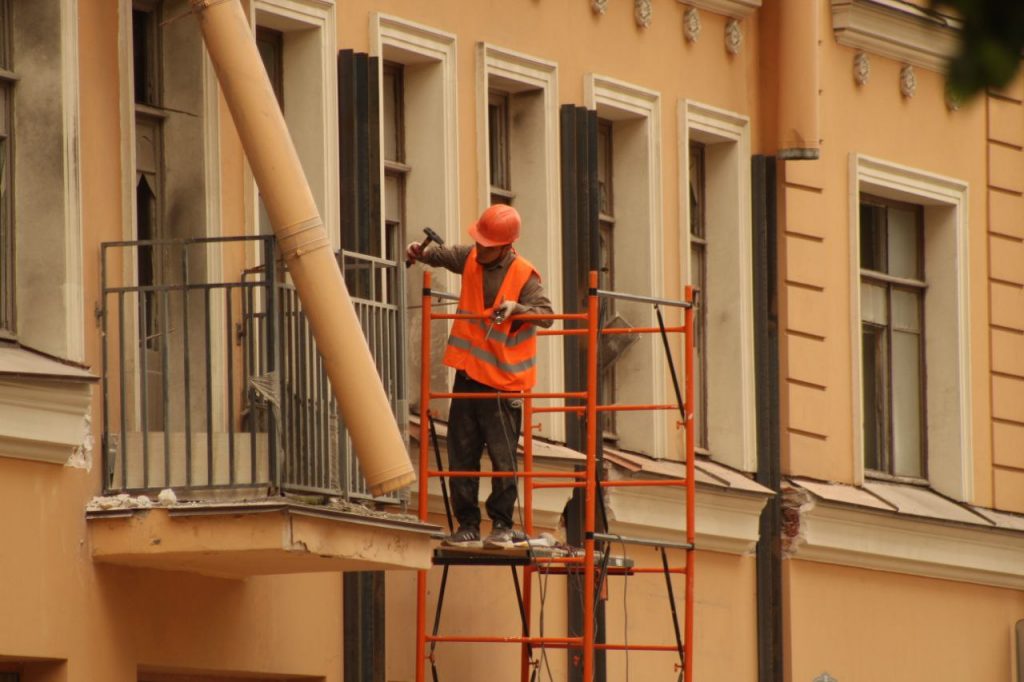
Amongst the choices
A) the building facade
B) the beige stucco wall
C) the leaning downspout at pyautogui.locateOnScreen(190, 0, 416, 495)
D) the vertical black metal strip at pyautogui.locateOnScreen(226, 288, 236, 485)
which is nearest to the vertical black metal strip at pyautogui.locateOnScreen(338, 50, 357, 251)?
the building facade

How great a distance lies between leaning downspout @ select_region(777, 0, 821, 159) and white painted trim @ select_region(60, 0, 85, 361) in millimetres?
6646

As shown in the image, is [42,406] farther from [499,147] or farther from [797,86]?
[797,86]

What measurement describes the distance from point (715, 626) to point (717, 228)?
2717 mm

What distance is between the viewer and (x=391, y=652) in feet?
40.9

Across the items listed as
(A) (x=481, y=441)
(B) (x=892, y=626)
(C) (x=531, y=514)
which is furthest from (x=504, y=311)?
(B) (x=892, y=626)

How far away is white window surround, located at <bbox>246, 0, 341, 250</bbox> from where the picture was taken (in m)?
12.2

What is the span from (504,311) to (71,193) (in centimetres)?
220

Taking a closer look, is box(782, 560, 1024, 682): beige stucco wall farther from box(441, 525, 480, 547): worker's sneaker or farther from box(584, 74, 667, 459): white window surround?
box(441, 525, 480, 547): worker's sneaker

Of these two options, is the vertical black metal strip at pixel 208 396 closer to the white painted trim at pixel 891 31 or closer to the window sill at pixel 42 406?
the window sill at pixel 42 406

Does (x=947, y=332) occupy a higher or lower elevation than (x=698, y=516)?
higher

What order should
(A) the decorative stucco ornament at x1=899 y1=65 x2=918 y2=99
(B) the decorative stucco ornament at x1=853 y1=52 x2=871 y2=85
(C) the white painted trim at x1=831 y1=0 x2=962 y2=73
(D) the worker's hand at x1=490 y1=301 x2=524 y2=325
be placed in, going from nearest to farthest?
(D) the worker's hand at x1=490 y1=301 x2=524 y2=325, (C) the white painted trim at x1=831 y1=0 x2=962 y2=73, (B) the decorative stucco ornament at x1=853 y1=52 x2=871 y2=85, (A) the decorative stucco ornament at x1=899 y1=65 x2=918 y2=99

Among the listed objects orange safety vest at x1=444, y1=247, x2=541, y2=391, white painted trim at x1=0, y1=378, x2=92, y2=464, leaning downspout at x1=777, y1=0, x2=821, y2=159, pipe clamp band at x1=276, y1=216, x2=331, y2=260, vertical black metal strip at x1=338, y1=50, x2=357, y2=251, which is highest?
leaning downspout at x1=777, y1=0, x2=821, y2=159

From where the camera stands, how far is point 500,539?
11336mm

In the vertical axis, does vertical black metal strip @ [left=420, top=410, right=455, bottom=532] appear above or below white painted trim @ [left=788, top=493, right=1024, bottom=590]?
above
